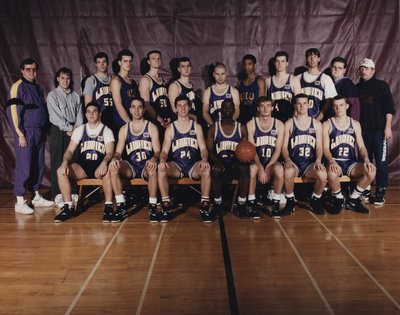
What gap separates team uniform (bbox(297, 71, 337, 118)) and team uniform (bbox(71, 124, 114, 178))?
2.32m

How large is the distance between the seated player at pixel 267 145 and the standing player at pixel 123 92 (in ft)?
4.76

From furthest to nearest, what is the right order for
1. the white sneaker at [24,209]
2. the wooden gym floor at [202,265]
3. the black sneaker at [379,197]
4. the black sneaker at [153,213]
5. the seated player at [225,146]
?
the black sneaker at [379,197] < the white sneaker at [24,209] < the seated player at [225,146] < the black sneaker at [153,213] < the wooden gym floor at [202,265]

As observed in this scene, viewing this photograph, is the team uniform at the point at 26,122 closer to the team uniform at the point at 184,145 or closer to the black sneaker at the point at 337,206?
the team uniform at the point at 184,145

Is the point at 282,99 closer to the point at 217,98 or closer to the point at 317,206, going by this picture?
the point at 217,98

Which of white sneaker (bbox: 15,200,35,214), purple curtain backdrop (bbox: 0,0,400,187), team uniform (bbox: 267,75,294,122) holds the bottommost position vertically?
white sneaker (bbox: 15,200,35,214)

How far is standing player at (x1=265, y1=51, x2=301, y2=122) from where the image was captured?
4.76 meters

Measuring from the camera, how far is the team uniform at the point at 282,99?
4801mm

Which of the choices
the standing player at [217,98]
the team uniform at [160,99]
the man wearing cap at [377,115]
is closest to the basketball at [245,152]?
the standing player at [217,98]

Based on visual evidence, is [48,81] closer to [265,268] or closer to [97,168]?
[97,168]

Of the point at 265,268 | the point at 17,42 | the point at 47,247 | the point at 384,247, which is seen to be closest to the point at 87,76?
the point at 17,42

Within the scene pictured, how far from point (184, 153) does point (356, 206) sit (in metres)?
1.95

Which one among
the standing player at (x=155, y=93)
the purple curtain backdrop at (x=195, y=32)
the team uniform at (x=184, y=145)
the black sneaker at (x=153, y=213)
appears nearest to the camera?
the black sneaker at (x=153, y=213)

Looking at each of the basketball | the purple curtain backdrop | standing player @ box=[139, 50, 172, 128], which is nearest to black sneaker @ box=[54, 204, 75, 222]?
standing player @ box=[139, 50, 172, 128]

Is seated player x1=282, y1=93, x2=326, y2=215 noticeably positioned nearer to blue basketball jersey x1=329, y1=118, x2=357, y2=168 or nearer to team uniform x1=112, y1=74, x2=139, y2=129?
blue basketball jersey x1=329, y1=118, x2=357, y2=168
